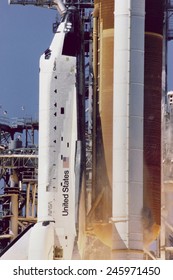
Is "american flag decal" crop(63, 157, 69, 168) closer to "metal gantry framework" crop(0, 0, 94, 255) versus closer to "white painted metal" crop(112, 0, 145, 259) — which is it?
"white painted metal" crop(112, 0, 145, 259)

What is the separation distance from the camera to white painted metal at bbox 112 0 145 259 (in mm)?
15914

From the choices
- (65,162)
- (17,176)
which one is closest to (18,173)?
(17,176)

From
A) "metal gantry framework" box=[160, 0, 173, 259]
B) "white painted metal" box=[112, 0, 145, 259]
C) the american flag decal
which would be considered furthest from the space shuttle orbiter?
"metal gantry framework" box=[160, 0, 173, 259]

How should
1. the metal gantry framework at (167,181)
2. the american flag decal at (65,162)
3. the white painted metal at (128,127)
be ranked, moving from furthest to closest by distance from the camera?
the metal gantry framework at (167,181) < the american flag decal at (65,162) < the white painted metal at (128,127)

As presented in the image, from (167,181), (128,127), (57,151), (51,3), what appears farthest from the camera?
(51,3)

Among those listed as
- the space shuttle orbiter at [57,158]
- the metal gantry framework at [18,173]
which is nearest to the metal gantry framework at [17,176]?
the metal gantry framework at [18,173]

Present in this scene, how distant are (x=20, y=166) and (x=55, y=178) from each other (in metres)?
7.62

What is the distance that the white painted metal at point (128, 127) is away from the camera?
1591 cm

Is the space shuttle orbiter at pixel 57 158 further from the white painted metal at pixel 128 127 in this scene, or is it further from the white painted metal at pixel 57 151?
Answer: the white painted metal at pixel 128 127

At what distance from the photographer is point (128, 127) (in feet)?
52.9

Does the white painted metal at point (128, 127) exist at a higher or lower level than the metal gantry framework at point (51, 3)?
lower

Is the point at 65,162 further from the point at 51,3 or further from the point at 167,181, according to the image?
the point at 51,3
